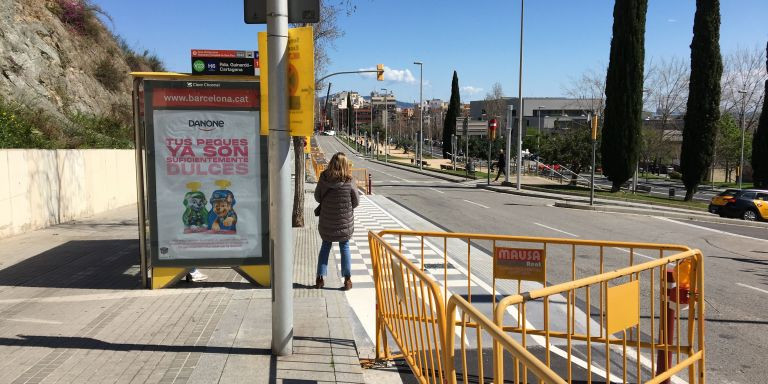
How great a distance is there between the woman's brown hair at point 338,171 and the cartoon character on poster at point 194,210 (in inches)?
62.2

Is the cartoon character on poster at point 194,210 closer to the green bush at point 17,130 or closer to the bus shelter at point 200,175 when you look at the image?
the bus shelter at point 200,175

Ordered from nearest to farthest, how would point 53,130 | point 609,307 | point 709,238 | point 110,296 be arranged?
1. point 609,307
2. point 110,296
3. point 709,238
4. point 53,130

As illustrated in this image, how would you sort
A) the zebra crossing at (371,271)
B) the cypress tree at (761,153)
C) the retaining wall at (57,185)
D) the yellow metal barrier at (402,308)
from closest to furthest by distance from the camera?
the yellow metal barrier at (402,308), the zebra crossing at (371,271), the retaining wall at (57,185), the cypress tree at (761,153)

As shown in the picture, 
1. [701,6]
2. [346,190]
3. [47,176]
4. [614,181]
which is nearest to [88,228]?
[47,176]

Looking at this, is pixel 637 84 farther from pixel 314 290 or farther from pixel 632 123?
pixel 314 290

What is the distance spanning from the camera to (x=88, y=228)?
1241 cm

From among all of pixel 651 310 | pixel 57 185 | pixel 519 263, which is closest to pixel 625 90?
pixel 57 185

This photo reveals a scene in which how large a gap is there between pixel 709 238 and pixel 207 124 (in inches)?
523

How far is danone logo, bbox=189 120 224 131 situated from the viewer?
22.7ft

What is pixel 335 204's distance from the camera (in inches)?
284

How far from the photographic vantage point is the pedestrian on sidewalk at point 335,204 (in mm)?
7152

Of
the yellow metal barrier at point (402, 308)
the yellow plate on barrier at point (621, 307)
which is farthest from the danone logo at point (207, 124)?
the yellow plate on barrier at point (621, 307)

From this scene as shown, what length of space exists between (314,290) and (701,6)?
31544 millimetres

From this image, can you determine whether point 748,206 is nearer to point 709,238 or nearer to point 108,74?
point 709,238
